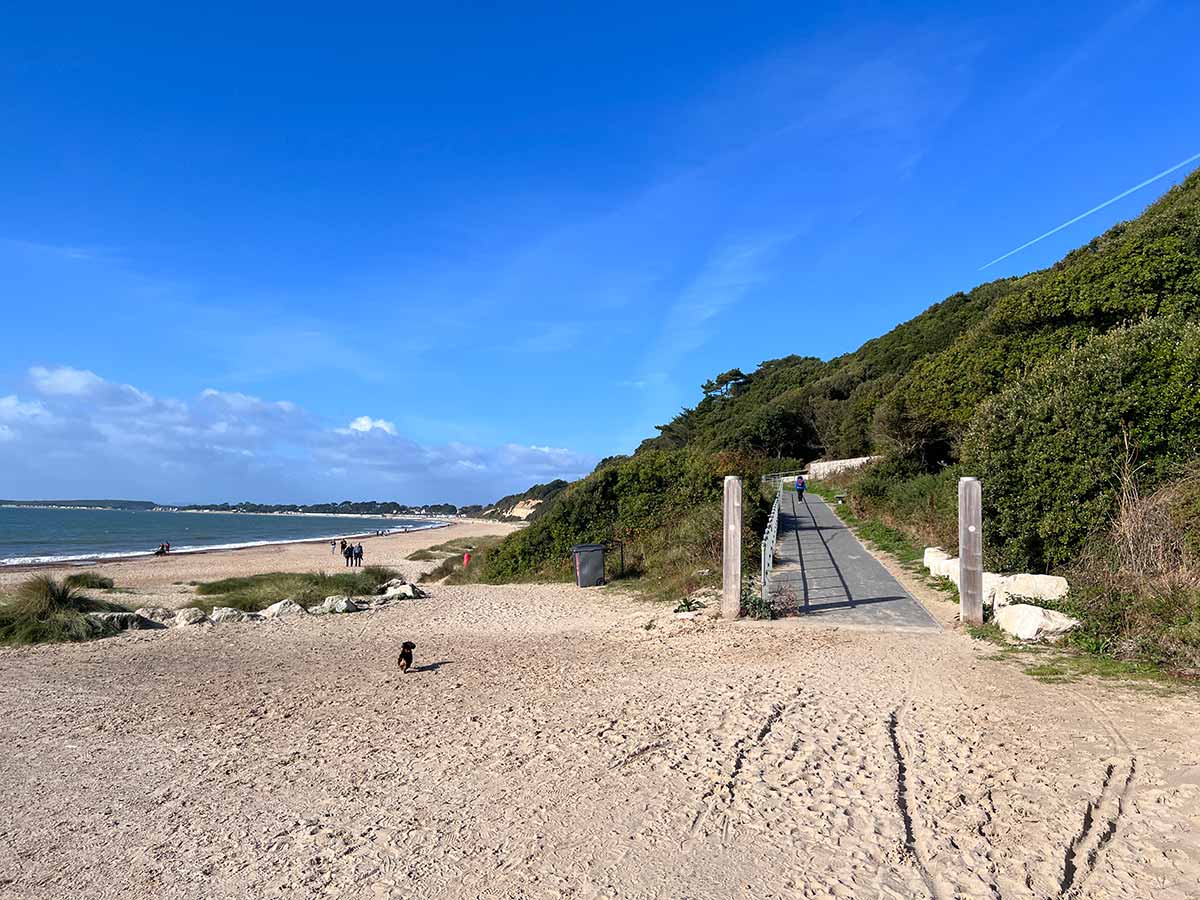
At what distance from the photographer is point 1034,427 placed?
9.89 metres

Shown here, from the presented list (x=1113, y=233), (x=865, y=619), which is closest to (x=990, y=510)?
(x=865, y=619)

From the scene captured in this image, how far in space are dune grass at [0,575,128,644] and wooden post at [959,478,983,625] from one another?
1272 cm

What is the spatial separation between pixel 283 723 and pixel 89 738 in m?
1.60

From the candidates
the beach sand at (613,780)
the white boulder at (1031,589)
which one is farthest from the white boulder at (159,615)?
the white boulder at (1031,589)

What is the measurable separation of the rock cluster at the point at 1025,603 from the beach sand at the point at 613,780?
2.29ft

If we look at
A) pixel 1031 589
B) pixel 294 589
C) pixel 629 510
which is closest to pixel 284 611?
pixel 294 589

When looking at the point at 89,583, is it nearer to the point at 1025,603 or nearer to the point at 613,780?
the point at 613,780

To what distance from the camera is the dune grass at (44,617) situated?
10633 mm

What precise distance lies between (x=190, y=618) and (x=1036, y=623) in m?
12.8

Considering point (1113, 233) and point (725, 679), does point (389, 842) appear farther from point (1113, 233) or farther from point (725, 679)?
point (1113, 233)

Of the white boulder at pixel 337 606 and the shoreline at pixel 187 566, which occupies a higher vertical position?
the white boulder at pixel 337 606

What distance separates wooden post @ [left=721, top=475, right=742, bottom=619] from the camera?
10.1m

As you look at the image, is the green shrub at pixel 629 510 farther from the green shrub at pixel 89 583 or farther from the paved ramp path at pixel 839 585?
the green shrub at pixel 89 583

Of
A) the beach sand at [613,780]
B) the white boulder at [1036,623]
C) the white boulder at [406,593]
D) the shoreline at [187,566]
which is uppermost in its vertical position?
the white boulder at [1036,623]
